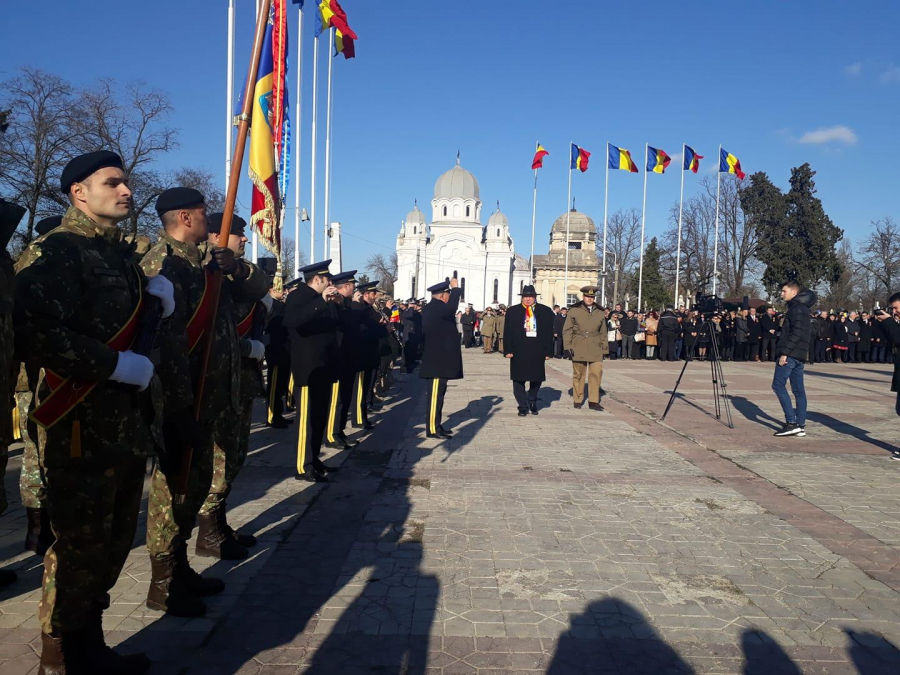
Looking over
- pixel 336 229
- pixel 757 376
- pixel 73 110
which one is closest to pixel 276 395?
pixel 757 376

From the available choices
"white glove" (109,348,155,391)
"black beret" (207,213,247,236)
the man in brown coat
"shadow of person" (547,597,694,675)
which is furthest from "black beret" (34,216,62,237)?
the man in brown coat

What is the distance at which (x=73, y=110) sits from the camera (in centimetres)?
2744

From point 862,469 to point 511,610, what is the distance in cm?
554

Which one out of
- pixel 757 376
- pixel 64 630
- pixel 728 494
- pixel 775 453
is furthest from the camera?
pixel 757 376

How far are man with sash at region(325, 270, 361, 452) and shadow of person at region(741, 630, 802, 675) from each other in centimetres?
471

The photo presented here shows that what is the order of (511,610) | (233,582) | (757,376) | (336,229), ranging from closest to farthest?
(511,610), (233,582), (757,376), (336,229)

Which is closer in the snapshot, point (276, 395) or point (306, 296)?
point (306, 296)

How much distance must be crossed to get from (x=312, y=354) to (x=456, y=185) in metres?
78.4

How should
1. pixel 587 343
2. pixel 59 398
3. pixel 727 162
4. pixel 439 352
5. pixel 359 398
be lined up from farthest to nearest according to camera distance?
pixel 727 162 → pixel 587 343 → pixel 359 398 → pixel 439 352 → pixel 59 398

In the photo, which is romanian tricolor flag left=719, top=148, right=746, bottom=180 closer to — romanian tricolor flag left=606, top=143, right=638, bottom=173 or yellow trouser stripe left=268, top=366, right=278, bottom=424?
romanian tricolor flag left=606, top=143, right=638, bottom=173

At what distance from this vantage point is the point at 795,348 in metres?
9.30

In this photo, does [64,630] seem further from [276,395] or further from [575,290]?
[575,290]

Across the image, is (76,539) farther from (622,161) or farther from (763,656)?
(622,161)

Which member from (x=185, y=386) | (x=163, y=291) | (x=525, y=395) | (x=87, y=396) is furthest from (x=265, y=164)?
(x=525, y=395)
